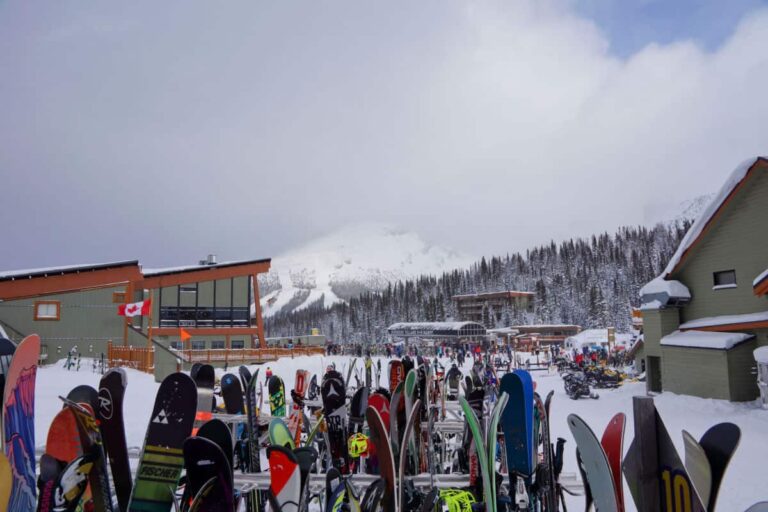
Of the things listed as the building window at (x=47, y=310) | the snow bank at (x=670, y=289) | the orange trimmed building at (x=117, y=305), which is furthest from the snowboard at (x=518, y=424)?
the building window at (x=47, y=310)

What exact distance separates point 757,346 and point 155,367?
25.0m

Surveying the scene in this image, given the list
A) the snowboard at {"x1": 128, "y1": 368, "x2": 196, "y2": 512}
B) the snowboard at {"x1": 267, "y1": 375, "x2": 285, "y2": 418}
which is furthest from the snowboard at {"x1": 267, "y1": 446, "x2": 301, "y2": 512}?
the snowboard at {"x1": 267, "y1": 375, "x2": 285, "y2": 418}

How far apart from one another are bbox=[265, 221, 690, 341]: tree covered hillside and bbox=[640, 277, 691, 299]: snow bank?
214 feet

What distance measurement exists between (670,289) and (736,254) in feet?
8.47

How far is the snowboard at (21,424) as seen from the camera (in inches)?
108

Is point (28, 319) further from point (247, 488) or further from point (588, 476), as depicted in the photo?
point (588, 476)

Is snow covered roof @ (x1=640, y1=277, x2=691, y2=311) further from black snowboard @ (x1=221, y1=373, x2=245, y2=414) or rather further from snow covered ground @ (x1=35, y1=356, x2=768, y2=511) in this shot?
black snowboard @ (x1=221, y1=373, x2=245, y2=414)

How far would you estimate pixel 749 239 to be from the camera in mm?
15961

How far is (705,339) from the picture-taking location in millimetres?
16156

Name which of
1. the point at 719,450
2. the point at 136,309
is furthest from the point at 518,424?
the point at 136,309

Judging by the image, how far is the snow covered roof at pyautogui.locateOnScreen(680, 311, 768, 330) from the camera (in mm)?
14969

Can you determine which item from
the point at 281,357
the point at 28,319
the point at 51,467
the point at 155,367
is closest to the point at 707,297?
the point at 51,467

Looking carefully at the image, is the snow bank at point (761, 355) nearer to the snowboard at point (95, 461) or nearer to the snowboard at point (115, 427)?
the snowboard at point (115, 427)

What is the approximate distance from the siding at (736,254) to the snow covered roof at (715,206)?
25cm
